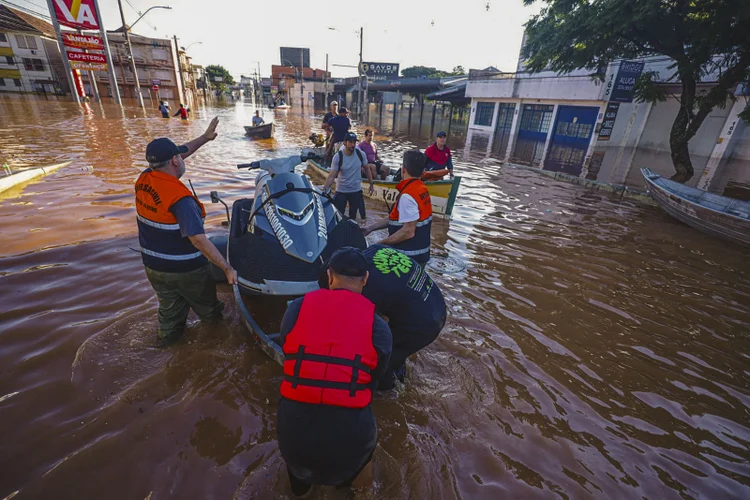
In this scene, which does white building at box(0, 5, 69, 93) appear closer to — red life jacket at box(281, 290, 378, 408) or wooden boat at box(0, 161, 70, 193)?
wooden boat at box(0, 161, 70, 193)

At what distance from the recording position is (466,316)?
175 inches

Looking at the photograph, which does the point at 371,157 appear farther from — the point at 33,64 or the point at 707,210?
the point at 33,64

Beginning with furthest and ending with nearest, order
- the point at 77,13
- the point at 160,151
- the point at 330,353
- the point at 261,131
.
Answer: the point at 77,13
the point at 261,131
the point at 160,151
the point at 330,353

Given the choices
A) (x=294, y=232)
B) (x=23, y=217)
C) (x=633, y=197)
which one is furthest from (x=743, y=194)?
(x=23, y=217)

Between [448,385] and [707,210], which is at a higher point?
[707,210]

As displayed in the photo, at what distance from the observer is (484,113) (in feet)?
105

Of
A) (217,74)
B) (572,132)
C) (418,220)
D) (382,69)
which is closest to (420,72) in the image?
(382,69)

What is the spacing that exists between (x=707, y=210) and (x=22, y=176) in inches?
619

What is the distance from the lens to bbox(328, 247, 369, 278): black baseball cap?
6.13 feet

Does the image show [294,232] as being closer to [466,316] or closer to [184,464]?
[184,464]

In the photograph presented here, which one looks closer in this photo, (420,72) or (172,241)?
(172,241)

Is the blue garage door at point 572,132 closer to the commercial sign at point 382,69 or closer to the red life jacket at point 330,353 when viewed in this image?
the red life jacket at point 330,353

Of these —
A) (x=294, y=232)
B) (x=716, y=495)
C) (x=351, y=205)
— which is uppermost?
(x=294, y=232)

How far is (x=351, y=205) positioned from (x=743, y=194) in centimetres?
1190
